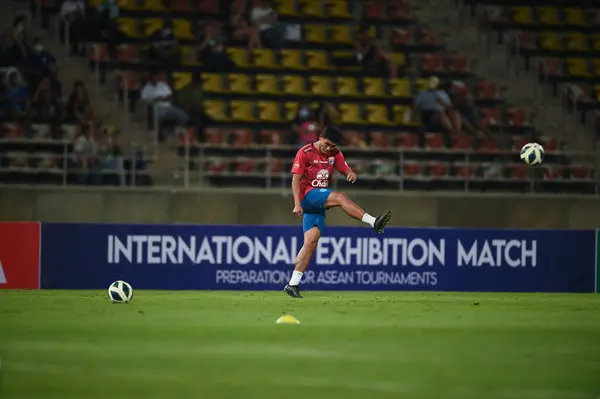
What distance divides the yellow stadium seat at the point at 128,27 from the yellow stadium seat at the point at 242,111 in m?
2.61

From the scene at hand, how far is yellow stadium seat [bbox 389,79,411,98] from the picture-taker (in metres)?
27.5

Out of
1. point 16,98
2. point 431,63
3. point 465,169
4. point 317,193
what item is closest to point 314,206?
point 317,193

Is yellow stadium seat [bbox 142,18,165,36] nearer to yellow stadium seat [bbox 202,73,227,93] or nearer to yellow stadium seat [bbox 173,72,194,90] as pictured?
yellow stadium seat [bbox 173,72,194,90]

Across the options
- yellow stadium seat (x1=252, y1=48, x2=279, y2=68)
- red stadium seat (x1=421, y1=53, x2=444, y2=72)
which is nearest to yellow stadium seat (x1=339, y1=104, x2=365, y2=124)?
yellow stadium seat (x1=252, y1=48, x2=279, y2=68)

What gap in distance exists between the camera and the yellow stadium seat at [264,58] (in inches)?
1073

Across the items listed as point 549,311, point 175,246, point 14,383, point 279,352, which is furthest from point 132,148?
point 14,383

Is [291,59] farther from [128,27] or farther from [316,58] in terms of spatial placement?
[128,27]

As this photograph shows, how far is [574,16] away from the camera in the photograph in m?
30.2

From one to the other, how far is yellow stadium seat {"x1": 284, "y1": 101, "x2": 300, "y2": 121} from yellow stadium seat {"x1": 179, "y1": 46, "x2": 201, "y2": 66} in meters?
2.17

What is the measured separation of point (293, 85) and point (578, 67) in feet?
22.7

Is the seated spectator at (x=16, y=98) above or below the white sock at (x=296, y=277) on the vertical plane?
above

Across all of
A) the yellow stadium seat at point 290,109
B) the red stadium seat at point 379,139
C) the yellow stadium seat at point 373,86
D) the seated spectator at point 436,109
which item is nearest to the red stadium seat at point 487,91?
the seated spectator at point 436,109

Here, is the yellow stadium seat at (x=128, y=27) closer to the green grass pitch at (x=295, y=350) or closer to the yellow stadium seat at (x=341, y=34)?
the yellow stadium seat at (x=341, y=34)

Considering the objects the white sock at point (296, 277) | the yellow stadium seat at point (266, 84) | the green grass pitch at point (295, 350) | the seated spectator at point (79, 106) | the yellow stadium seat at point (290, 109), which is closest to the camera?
the green grass pitch at point (295, 350)
